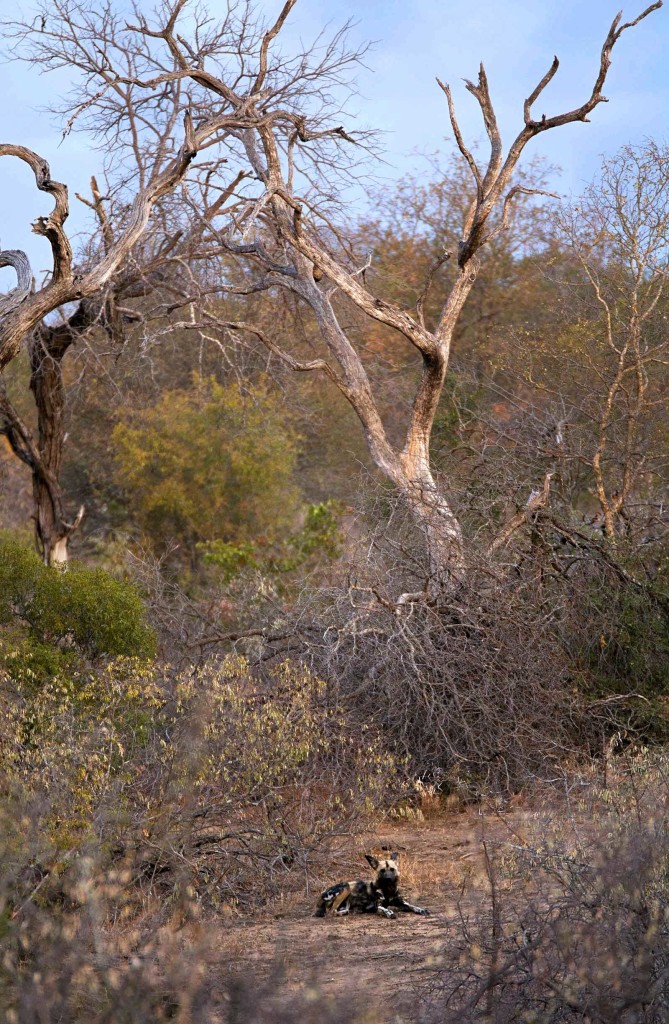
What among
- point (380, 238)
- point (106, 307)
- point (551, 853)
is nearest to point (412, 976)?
point (551, 853)

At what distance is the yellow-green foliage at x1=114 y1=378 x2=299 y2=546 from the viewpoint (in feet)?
58.7

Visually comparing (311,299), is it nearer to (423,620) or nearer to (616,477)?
(423,620)

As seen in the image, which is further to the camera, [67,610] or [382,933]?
[67,610]

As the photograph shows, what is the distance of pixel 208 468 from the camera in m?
17.9

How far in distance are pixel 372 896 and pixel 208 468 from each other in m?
12.9

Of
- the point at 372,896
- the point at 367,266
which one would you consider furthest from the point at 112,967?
the point at 367,266

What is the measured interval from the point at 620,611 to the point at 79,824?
15.8 ft

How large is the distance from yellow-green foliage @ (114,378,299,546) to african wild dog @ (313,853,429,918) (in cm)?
1238

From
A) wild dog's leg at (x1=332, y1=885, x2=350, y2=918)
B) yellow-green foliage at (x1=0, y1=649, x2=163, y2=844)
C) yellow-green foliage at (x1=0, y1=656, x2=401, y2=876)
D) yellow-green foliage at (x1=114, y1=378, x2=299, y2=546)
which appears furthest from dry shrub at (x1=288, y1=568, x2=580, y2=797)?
yellow-green foliage at (x1=114, y1=378, x2=299, y2=546)

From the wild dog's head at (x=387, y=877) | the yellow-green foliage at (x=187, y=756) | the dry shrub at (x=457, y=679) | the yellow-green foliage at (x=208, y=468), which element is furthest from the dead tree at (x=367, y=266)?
the yellow-green foliage at (x=208, y=468)

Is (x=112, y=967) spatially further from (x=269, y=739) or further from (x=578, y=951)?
(x=269, y=739)

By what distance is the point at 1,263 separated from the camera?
894 centimetres

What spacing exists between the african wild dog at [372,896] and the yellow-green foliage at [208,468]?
40.6 ft

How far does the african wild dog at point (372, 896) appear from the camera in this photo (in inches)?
211
